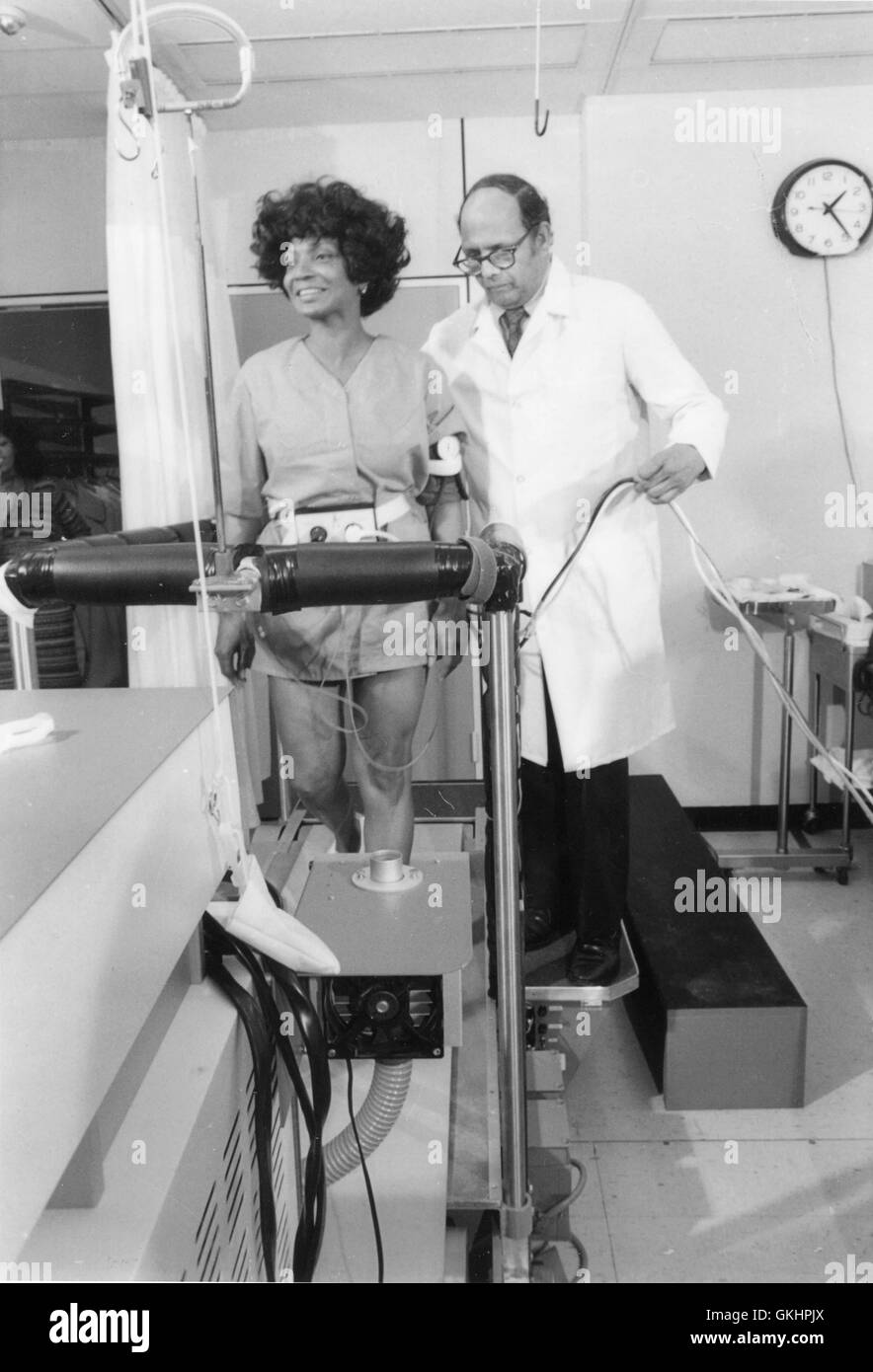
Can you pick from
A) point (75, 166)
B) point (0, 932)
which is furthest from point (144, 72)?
point (0, 932)

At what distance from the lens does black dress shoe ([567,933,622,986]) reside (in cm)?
135

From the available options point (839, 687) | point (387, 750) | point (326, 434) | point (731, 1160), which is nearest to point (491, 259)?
point (326, 434)

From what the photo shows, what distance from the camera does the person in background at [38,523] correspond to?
34.2 inches

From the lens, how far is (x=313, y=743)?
1306 millimetres

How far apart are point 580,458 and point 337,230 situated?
418 mm

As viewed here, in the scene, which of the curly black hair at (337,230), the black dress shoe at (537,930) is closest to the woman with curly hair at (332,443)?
the curly black hair at (337,230)

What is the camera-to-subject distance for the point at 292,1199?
82 cm

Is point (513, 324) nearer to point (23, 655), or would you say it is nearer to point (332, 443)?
point (332, 443)

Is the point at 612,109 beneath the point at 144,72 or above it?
above

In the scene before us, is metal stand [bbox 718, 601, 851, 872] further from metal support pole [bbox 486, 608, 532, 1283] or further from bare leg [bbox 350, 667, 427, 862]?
metal support pole [bbox 486, 608, 532, 1283]

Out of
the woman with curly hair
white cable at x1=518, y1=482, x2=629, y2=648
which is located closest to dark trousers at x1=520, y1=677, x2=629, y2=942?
white cable at x1=518, y1=482, x2=629, y2=648

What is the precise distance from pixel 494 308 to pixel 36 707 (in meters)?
0.84
